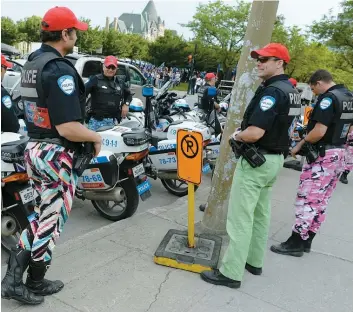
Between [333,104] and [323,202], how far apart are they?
974 millimetres

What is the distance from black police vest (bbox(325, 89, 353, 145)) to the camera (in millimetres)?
3645

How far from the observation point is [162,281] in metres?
3.01

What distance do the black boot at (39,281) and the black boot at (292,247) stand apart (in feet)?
7.06

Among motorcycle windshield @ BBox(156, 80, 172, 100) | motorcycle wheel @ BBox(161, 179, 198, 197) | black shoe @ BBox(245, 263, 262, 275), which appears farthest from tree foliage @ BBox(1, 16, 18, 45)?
black shoe @ BBox(245, 263, 262, 275)

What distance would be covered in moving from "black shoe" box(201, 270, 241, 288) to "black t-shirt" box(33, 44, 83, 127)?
1.63 metres

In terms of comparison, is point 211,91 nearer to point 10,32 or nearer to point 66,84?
point 66,84

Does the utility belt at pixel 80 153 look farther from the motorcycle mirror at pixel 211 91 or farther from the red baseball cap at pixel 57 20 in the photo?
the motorcycle mirror at pixel 211 91

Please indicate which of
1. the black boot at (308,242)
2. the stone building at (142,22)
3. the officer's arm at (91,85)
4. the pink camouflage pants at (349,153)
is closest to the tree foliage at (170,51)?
the pink camouflage pants at (349,153)

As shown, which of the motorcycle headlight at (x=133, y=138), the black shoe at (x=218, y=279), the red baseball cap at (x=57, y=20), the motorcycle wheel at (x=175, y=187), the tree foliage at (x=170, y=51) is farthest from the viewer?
the tree foliage at (x=170, y=51)

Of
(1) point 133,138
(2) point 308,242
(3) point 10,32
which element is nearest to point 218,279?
(2) point 308,242

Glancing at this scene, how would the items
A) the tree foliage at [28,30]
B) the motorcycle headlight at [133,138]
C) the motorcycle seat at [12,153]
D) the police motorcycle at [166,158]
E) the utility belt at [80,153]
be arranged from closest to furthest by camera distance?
the utility belt at [80,153] → the motorcycle seat at [12,153] → the motorcycle headlight at [133,138] → the police motorcycle at [166,158] → the tree foliage at [28,30]

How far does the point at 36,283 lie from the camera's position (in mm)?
2631

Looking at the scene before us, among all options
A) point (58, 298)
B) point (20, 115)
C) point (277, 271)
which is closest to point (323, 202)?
point (277, 271)

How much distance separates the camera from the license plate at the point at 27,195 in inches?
128
